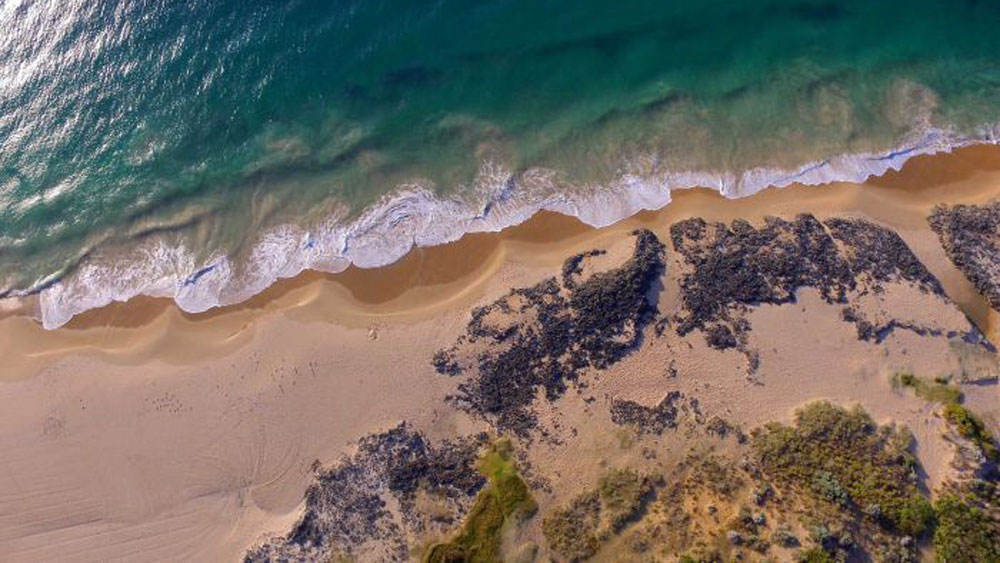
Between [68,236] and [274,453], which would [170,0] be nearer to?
[68,236]

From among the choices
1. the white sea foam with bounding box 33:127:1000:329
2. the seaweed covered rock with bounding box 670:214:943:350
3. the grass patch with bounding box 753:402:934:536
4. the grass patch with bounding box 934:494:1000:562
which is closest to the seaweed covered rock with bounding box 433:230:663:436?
the seaweed covered rock with bounding box 670:214:943:350

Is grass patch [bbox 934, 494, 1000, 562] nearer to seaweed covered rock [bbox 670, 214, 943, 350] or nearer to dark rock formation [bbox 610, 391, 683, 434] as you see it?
seaweed covered rock [bbox 670, 214, 943, 350]

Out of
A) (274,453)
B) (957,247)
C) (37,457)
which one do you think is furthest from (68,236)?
(957,247)

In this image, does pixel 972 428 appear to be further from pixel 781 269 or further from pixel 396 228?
pixel 396 228

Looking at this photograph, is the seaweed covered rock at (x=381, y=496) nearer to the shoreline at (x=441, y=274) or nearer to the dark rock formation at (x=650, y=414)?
the shoreline at (x=441, y=274)

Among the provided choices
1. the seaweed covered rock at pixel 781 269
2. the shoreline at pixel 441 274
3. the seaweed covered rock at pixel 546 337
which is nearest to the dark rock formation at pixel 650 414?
the seaweed covered rock at pixel 546 337

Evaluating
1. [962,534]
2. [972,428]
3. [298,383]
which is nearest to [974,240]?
[972,428]
